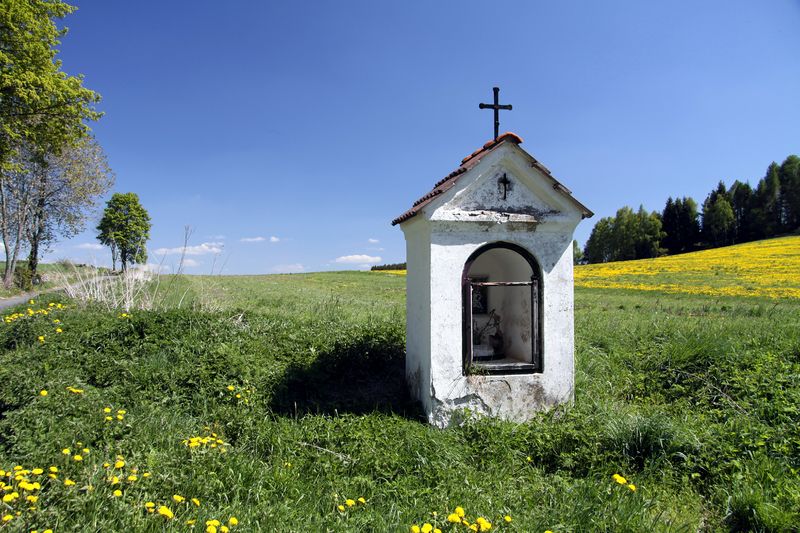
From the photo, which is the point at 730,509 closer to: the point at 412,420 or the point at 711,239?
the point at 412,420

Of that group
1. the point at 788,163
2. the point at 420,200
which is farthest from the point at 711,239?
the point at 420,200

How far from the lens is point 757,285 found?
A: 21078 mm

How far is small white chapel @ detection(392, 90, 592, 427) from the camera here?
5320 millimetres

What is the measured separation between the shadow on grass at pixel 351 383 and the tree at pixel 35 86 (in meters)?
13.9

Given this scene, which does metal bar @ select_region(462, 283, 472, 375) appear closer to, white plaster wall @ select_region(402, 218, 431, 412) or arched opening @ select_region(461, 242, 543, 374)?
arched opening @ select_region(461, 242, 543, 374)

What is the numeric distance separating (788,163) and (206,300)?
3110 inches

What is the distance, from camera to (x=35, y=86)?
1446 cm

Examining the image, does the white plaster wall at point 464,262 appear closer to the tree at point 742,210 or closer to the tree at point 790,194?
the tree at point 742,210

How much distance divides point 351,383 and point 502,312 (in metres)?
2.51

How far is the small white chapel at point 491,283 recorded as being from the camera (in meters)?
5.32

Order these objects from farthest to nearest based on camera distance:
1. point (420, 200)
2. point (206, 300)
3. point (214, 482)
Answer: point (206, 300)
point (420, 200)
point (214, 482)

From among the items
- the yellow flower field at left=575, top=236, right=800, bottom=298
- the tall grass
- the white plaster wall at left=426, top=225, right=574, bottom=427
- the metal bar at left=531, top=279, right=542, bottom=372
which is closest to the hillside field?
the tall grass

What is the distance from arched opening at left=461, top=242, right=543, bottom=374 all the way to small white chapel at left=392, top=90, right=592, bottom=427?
0.02 metres

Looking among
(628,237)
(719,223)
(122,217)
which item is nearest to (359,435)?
(122,217)
